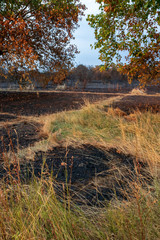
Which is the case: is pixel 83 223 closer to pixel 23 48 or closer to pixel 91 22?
pixel 91 22

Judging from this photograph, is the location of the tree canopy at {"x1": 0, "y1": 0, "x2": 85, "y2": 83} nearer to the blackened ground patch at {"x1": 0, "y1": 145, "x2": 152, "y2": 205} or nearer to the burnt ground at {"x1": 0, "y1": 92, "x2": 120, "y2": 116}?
the burnt ground at {"x1": 0, "y1": 92, "x2": 120, "y2": 116}

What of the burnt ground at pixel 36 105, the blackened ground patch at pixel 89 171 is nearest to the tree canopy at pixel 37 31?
the burnt ground at pixel 36 105

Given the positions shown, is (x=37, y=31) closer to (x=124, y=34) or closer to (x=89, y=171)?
(x=124, y=34)

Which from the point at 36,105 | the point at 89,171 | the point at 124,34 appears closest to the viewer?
the point at 89,171

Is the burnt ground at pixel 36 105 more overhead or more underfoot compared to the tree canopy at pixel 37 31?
more underfoot

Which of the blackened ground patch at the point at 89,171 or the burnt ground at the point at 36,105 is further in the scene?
the burnt ground at the point at 36,105

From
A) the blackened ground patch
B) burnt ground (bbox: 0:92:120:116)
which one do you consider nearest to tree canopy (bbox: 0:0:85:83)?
burnt ground (bbox: 0:92:120:116)

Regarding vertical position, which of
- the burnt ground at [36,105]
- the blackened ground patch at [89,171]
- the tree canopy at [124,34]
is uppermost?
the tree canopy at [124,34]

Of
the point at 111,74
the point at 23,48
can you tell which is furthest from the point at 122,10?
the point at 111,74

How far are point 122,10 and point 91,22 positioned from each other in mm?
1055

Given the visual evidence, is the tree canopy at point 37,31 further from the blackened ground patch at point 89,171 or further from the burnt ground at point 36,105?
the blackened ground patch at point 89,171

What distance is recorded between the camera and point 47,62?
11.3 m

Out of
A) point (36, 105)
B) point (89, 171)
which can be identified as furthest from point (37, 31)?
point (89, 171)

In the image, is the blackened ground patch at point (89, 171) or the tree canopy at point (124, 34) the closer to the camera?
the blackened ground patch at point (89, 171)
